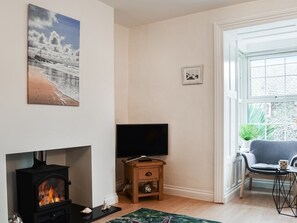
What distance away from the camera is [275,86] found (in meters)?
4.97

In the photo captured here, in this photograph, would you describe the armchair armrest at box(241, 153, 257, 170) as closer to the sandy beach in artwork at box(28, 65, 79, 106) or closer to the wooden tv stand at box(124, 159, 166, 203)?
the wooden tv stand at box(124, 159, 166, 203)

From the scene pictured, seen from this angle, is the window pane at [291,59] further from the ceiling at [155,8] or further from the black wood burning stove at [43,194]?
the black wood burning stove at [43,194]

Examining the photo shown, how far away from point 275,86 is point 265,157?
1210 mm

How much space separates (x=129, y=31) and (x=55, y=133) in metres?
2.40

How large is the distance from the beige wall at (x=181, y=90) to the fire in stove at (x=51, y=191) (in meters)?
1.73

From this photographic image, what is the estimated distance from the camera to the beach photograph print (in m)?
2.98

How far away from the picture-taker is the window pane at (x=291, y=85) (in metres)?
4.82

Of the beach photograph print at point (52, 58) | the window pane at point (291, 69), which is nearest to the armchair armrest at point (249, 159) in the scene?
the window pane at point (291, 69)

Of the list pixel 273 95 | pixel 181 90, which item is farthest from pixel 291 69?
pixel 181 90

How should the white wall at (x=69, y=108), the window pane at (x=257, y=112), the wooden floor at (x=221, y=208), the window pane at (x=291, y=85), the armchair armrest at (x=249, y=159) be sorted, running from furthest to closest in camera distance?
the window pane at (x=257, y=112) → the window pane at (x=291, y=85) → the armchair armrest at (x=249, y=159) → the wooden floor at (x=221, y=208) → the white wall at (x=69, y=108)

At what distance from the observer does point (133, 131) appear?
425cm

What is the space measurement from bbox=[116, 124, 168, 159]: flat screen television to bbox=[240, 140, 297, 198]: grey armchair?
4.00ft

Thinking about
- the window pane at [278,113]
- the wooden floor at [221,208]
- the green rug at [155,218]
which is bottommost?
the wooden floor at [221,208]

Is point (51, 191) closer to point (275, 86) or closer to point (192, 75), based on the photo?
point (192, 75)
